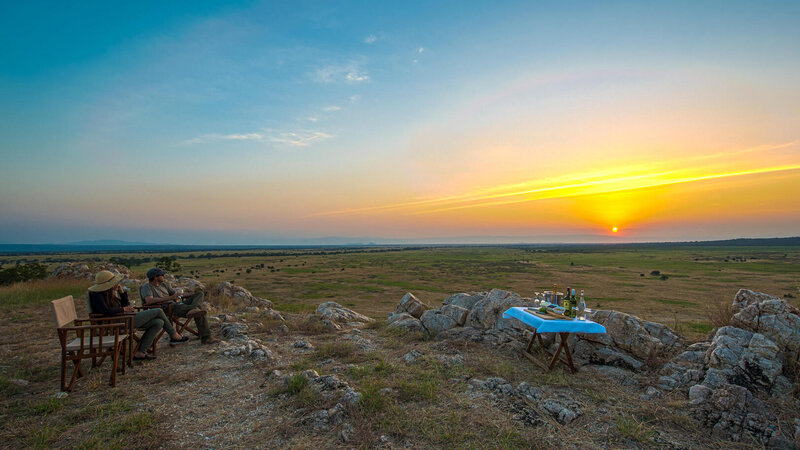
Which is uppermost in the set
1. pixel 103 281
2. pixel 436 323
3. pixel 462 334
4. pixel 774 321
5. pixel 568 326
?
pixel 103 281

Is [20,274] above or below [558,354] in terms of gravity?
above

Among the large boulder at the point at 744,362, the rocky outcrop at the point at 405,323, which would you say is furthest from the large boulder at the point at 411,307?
the large boulder at the point at 744,362

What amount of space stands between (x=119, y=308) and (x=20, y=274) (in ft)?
69.8

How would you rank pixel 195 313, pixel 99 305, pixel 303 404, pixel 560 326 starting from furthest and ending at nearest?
1. pixel 195 313
2. pixel 99 305
3. pixel 560 326
4. pixel 303 404

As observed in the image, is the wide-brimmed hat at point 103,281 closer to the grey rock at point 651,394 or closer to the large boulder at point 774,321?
the grey rock at point 651,394

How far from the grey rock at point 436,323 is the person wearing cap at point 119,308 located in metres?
6.55

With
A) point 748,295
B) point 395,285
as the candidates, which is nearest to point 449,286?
point 395,285

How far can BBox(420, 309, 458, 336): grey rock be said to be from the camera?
9992 millimetres

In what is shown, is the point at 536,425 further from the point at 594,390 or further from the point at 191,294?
the point at 191,294

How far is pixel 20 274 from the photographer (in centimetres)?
2016

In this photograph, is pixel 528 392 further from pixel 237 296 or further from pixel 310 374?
pixel 237 296

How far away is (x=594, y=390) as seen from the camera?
6227 mm

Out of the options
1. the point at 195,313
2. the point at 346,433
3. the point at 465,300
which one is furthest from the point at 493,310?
the point at 195,313

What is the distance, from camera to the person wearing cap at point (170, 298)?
806 centimetres
